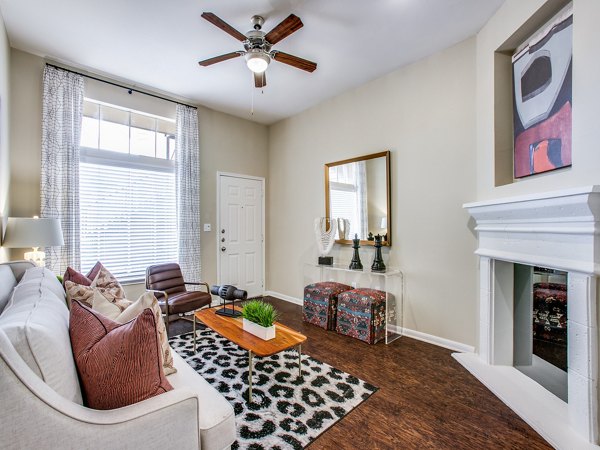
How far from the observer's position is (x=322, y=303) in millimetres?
3598

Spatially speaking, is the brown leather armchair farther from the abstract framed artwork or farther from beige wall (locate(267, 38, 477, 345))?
the abstract framed artwork

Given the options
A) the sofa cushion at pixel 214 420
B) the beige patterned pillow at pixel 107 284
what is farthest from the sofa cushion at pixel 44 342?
the beige patterned pillow at pixel 107 284

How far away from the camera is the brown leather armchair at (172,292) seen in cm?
321

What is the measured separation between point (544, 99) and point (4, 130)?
Answer: 450 cm

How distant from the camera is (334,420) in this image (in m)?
1.90

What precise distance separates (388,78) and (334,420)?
3.59 meters

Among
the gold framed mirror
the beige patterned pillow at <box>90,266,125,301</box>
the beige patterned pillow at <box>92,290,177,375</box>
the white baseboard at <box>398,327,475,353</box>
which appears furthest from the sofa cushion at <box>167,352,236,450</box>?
the gold framed mirror

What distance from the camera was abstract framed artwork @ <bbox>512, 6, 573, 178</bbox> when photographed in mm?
1954

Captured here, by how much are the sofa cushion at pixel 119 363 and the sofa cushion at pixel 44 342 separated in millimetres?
37

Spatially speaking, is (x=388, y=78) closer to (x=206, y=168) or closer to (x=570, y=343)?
(x=206, y=168)

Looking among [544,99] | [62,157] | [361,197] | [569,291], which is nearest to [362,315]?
[361,197]

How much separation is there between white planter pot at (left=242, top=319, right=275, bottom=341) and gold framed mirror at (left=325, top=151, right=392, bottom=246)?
1906 millimetres

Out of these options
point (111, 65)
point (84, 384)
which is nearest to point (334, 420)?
point (84, 384)

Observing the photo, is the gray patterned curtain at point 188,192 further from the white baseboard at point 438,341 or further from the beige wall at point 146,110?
the white baseboard at point 438,341
